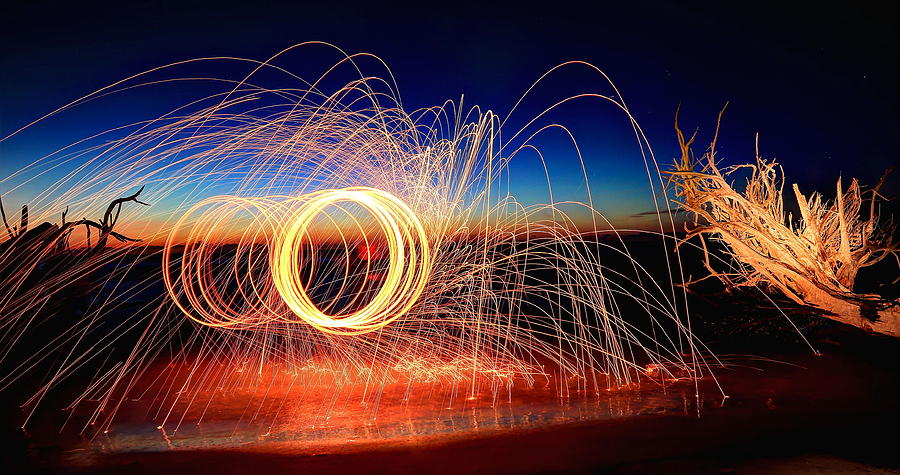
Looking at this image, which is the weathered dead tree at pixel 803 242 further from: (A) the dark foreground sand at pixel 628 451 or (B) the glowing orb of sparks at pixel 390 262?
(B) the glowing orb of sparks at pixel 390 262

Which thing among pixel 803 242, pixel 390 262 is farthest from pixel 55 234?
pixel 803 242

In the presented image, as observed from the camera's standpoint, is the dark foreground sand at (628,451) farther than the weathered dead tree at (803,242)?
No

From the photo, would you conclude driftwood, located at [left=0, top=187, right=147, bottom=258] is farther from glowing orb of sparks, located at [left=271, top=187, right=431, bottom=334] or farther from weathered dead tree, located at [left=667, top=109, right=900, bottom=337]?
weathered dead tree, located at [left=667, top=109, right=900, bottom=337]

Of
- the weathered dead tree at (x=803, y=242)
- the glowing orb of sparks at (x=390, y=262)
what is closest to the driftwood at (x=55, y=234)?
the glowing orb of sparks at (x=390, y=262)

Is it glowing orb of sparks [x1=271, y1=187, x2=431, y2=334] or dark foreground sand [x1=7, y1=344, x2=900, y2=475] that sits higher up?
glowing orb of sparks [x1=271, y1=187, x2=431, y2=334]

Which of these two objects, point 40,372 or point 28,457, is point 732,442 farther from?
point 40,372

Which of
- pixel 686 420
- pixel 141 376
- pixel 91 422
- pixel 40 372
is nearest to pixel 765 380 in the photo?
pixel 686 420

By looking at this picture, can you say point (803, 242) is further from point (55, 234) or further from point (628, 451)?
point (55, 234)

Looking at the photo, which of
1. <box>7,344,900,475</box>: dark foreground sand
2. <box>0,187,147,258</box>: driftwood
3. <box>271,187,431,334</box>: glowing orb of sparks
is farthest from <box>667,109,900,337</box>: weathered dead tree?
<box>0,187,147,258</box>: driftwood

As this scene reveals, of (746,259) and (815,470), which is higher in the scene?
(746,259)

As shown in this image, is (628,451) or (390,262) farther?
(390,262)

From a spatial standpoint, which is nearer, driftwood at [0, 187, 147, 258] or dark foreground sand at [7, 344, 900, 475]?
dark foreground sand at [7, 344, 900, 475]
